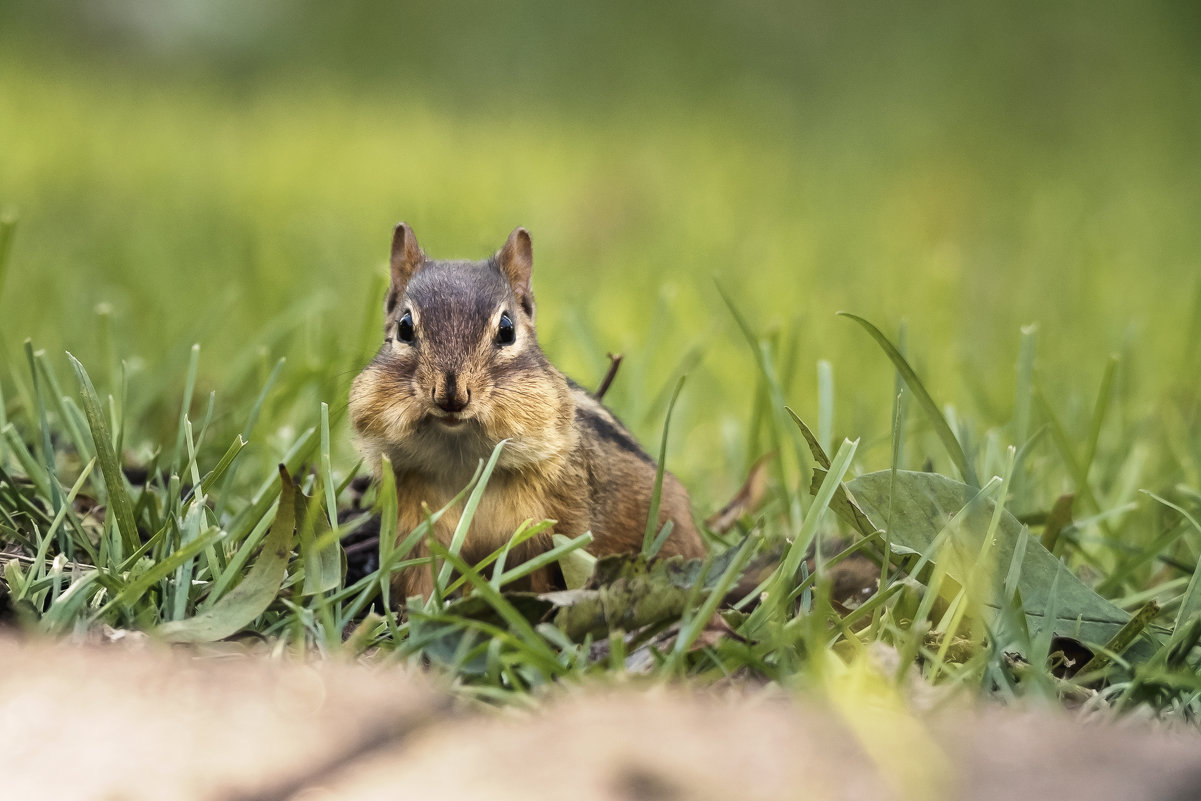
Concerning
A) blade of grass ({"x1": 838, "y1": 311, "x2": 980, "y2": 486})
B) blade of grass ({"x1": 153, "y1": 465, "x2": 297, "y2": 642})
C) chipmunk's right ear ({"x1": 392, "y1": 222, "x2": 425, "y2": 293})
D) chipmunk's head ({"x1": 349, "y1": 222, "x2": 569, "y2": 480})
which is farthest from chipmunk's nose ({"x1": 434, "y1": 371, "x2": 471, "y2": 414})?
blade of grass ({"x1": 838, "y1": 311, "x2": 980, "y2": 486})

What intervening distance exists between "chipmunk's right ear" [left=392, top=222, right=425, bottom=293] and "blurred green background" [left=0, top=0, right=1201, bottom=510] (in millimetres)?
551

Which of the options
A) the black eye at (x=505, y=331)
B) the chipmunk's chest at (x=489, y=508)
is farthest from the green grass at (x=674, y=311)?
the black eye at (x=505, y=331)

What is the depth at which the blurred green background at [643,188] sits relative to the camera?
191 inches

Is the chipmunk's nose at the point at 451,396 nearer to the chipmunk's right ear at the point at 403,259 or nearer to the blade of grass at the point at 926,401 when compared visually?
the chipmunk's right ear at the point at 403,259

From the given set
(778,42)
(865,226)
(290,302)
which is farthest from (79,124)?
(778,42)

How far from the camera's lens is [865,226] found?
25.5 ft

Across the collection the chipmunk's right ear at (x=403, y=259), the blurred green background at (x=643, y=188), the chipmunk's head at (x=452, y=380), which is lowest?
the blurred green background at (x=643, y=188)

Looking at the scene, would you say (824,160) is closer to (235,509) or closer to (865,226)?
(865,226)

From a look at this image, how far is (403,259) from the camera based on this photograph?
2.88m

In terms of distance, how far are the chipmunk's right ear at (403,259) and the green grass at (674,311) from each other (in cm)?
35

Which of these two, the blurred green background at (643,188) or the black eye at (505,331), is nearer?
the black eye at (505,331)

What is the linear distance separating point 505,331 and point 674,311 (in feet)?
10.8

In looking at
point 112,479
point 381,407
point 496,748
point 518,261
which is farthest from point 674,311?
point 496,748

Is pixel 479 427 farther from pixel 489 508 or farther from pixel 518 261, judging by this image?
pixel 518 261
